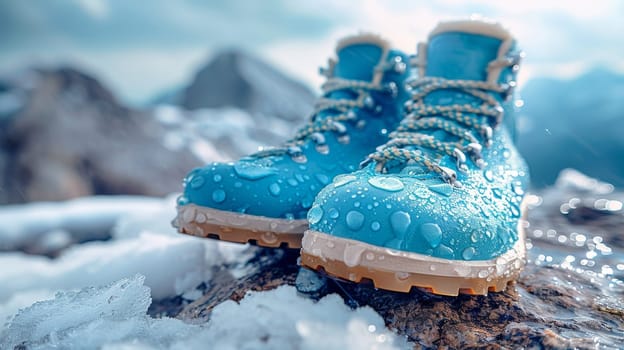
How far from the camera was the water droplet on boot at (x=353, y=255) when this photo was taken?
813 mm

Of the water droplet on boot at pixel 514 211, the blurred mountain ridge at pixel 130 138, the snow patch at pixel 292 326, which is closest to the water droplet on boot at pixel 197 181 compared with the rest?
the snow patch at pixel 292 326

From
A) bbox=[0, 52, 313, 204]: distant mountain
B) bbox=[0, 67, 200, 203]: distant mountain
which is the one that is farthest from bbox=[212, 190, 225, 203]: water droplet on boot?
bbox=[0, 67, 200, 203]: distant mountain

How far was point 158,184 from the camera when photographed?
212 inches

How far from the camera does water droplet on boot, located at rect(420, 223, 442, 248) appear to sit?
2.75 ft

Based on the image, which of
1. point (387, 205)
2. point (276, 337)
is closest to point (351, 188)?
point (387, 205)

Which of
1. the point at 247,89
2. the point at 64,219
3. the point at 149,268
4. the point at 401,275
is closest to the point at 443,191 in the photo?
the point at 401,275

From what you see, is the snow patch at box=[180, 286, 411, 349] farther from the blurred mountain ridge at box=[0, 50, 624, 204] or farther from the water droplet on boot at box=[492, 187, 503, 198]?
the blurred mountain ridge at box=[0, 50, 624, 204]

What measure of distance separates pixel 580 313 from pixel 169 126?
6959 millimetres

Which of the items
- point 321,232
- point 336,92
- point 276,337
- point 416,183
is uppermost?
point 336,92

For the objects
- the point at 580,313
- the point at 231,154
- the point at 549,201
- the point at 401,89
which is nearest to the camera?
the point at 580,313

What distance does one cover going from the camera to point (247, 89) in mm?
11008

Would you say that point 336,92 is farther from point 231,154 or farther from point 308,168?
point 231,154

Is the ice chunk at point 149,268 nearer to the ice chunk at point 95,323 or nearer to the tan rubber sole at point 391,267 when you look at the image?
the ice chunk at point 95,323

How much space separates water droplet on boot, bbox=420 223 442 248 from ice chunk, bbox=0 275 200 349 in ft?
1.33
